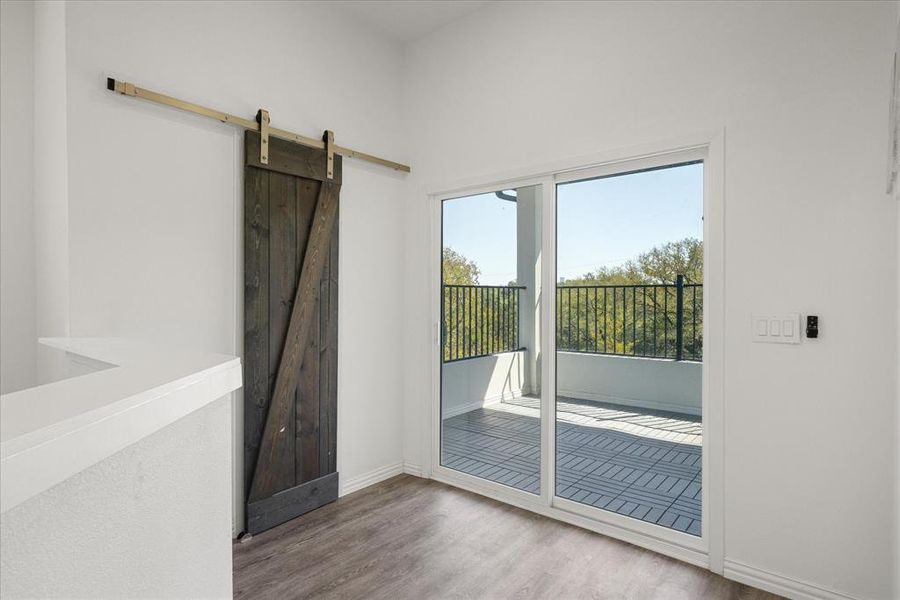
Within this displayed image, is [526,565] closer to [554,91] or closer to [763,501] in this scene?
[763,501]

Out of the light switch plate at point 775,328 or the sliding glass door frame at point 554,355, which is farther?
the sliding glass door frame at point 554,355

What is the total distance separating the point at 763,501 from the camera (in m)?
2.21

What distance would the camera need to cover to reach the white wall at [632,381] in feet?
8.34

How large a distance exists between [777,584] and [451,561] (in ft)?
4.71

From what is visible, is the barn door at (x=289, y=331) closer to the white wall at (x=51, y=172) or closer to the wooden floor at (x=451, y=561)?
the wooden floor at (x=451, y=561)

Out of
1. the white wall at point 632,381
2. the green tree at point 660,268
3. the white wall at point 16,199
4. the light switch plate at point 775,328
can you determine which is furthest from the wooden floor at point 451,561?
the white wall at point 16,199

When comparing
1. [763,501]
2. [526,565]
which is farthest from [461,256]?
[763,501]

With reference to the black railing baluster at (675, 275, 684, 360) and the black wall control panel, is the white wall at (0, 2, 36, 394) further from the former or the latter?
the black wall control panel

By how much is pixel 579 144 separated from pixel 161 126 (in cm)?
215

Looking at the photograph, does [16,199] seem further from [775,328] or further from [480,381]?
[775,328]

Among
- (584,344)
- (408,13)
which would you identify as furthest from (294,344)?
(408,13)

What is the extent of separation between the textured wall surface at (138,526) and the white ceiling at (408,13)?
3009 millimetres

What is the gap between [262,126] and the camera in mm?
2713

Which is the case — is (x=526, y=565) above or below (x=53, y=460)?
below
